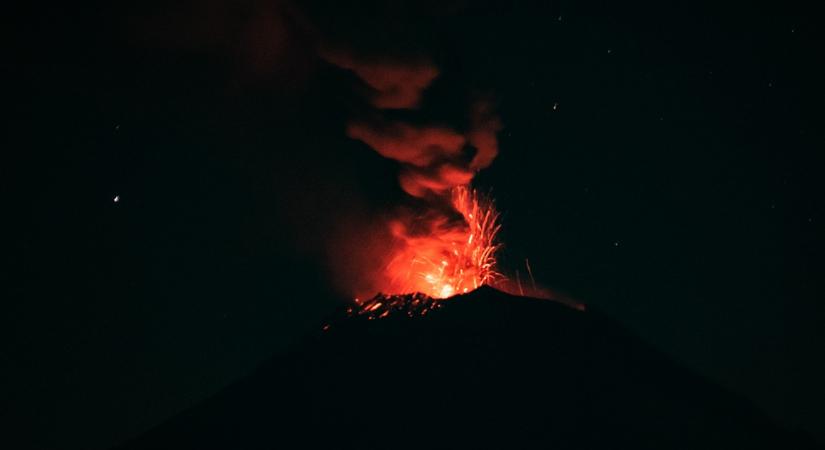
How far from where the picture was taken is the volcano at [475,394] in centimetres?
1147

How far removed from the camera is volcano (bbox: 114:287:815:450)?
11469 mm

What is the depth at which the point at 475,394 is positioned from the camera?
12523 millimetres

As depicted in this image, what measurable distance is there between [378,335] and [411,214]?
4340 mm

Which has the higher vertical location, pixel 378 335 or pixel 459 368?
pixel 378 335

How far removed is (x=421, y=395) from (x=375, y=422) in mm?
1235

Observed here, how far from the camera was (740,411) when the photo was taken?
13859 millimetres

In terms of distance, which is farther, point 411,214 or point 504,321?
point 411,214

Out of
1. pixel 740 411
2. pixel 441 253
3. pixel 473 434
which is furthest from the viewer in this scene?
pixel 441 253

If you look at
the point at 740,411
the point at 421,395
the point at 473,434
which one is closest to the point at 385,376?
the point at 421,395

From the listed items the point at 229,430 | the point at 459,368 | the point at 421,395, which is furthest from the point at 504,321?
the point at 229,430

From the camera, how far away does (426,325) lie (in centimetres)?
1442

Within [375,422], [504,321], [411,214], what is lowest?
[375,422]

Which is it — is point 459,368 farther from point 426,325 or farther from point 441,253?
point 441,253

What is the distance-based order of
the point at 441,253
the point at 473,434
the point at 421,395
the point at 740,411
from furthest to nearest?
the point at 441,253 → the point at 740,411 → the point at 421,395 → the point at 473,434
